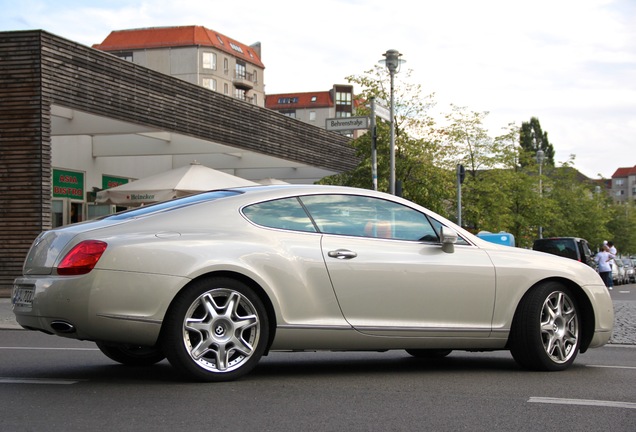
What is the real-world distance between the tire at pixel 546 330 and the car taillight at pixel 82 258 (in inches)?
126

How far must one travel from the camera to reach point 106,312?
6.30 meters

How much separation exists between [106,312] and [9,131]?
15343 millimetres

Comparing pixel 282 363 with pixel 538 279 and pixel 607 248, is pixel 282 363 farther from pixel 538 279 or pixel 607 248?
pixel 607 248

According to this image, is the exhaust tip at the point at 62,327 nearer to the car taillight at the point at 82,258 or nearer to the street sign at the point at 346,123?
the car taillight at the point at 82,258

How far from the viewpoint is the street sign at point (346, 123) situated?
67.5 feet

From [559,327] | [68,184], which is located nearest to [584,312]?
[559,327]

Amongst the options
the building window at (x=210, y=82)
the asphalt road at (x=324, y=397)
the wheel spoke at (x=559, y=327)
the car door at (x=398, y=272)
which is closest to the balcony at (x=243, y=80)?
the building window at (x=210, y=82)

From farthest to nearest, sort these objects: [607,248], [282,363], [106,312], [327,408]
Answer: [607,248] < [282,363] < [106,312] < [327,408]

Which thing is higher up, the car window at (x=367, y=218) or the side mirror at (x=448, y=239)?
the car window at (x=367, y=218)

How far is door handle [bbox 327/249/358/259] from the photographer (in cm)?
699

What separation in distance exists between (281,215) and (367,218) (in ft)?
2.21

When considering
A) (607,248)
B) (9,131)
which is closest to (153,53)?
(607,248)

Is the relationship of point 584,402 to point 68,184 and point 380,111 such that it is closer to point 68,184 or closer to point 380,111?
point 380,111

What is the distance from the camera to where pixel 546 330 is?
25.0 feet
